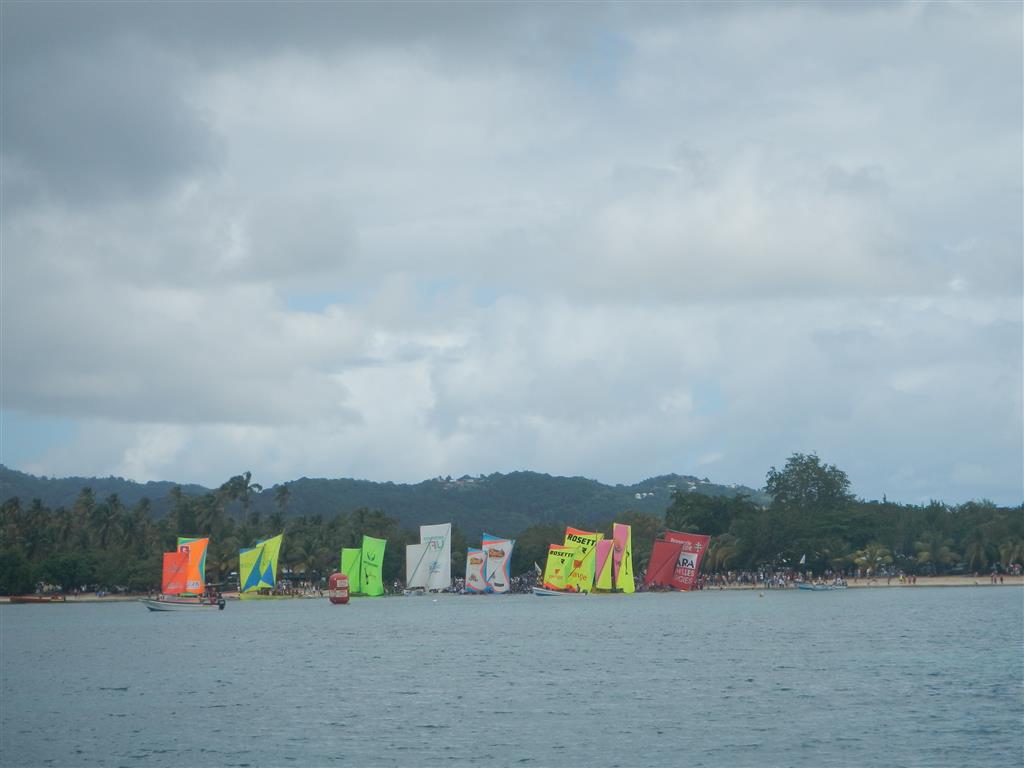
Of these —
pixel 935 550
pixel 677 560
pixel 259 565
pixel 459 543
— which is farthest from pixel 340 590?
pixel 935 550

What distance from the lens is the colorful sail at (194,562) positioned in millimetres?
110625

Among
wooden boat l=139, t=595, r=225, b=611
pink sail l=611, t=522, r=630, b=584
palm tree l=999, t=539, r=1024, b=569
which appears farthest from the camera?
palm tree l=999, t=539, r=1024, b=569

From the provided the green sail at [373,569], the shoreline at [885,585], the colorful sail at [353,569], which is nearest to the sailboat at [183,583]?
the colorful sail at [353,569]

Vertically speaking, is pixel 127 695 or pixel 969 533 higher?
pixel 969 533

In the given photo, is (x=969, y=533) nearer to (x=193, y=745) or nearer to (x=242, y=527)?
(x=242, y=527)

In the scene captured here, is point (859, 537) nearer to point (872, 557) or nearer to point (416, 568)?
point (872, 557)

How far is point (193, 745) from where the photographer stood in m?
36.8

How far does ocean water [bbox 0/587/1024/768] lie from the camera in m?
34.8

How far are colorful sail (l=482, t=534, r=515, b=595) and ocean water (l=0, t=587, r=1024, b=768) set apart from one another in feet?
191

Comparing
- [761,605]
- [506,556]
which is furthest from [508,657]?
[506,556]

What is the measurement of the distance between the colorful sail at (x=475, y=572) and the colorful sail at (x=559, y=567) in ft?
51.4

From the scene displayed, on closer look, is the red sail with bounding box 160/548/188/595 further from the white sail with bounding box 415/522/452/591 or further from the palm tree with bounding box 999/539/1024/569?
the palm tree with bounding box 999/539/1024/569

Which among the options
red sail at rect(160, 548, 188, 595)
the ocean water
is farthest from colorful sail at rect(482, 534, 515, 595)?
the ocean water

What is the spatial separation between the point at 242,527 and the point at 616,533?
51426 mm
